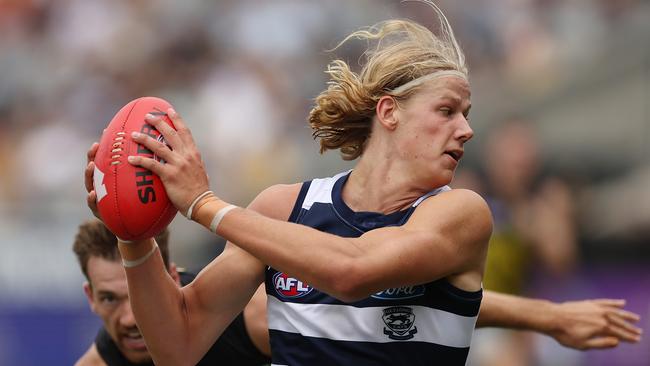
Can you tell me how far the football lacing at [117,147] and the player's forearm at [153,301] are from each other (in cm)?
38

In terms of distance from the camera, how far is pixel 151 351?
4168mm

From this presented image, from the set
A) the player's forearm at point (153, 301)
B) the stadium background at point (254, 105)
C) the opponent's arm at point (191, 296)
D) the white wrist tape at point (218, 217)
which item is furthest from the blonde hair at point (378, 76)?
the stadium background at point (254, 105)

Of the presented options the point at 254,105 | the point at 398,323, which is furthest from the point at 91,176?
the point at 254,105

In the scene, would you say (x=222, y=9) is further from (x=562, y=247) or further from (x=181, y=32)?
(x=562, y=247)

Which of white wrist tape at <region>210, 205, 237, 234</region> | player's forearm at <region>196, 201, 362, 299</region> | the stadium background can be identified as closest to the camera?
player's forearm at <region>196, 201, 362, 299</region>

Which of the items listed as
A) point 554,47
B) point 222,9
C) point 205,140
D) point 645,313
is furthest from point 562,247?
point 222,9

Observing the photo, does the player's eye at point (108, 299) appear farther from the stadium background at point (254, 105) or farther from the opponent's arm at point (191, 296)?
the stadium background at point (254, 105)

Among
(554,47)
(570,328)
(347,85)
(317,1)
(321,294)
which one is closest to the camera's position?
(321,294)

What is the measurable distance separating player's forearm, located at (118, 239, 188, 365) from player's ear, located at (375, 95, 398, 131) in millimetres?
972

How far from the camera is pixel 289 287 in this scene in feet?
13.3

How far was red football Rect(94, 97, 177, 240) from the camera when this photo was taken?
3809 millimetres

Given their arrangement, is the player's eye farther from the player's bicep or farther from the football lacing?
the player's bicep

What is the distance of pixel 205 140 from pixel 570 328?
7071mm

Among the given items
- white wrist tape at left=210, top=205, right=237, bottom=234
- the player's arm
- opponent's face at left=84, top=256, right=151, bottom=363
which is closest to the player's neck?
white wrist tape at left=210, top=205, right=237, bottom=234
